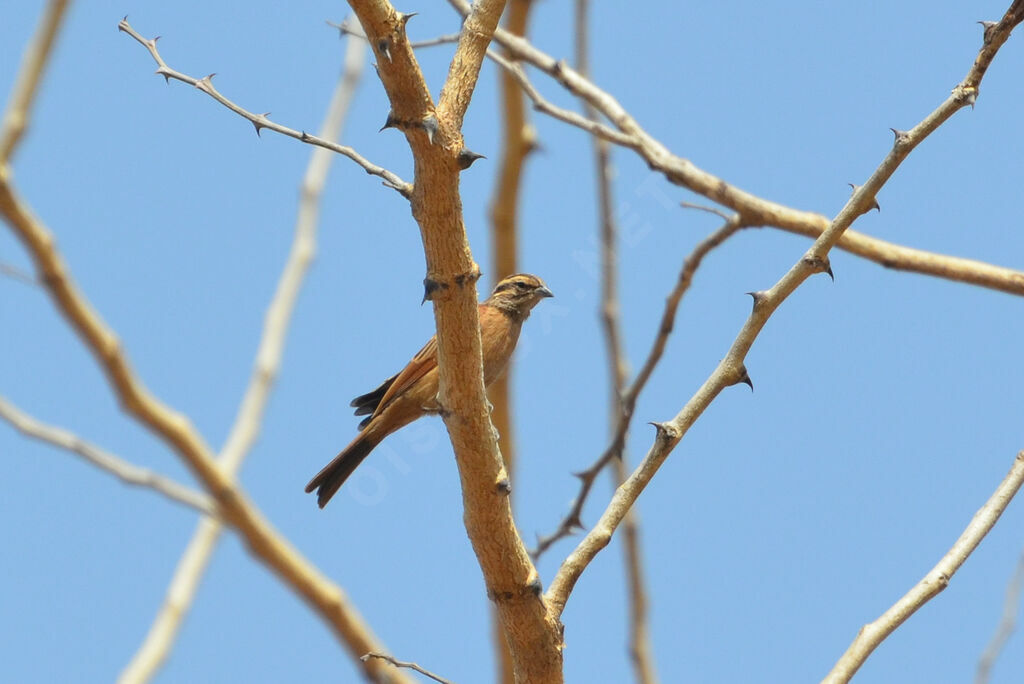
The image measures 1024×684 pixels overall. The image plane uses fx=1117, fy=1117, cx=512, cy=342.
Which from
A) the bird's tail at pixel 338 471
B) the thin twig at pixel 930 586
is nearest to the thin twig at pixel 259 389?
the bird's tail at pixel 338 471

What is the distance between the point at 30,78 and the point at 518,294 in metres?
3.61

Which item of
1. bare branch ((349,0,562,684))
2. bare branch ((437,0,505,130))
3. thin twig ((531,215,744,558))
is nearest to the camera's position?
bare branch ((349,0,562,684))

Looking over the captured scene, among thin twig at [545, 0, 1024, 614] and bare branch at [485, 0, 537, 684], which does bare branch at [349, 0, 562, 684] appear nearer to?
thin twig at [545, 0, 1024, 614]

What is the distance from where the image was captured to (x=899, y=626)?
3959 millimetres

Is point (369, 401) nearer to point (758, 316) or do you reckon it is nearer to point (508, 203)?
point (508, 203)

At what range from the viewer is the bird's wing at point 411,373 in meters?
7.21

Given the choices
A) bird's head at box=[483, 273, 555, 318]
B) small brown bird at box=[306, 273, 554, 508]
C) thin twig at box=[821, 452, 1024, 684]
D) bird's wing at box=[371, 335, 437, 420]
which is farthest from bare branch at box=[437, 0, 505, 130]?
bird's head at box=[483, 273, 555, 318]

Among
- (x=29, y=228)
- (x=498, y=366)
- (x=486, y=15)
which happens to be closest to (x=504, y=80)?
(x=498, y=366)

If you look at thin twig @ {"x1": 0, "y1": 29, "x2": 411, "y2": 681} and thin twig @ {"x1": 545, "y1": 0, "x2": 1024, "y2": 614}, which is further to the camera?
thin twig @ {"x1": 0, "y1": 29, "x2": 411, "y2": 681}

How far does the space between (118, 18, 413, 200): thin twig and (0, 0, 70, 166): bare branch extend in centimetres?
196

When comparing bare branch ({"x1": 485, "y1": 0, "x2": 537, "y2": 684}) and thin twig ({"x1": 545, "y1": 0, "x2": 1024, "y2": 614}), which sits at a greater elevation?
bare branch ({"x1": 485, "y1": 0, "x2": 537, "y2": 684})

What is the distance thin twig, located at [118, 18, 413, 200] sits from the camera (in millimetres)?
3693

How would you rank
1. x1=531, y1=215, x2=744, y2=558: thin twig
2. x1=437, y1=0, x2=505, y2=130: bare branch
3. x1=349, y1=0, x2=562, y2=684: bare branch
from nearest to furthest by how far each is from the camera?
x1=349, y1=0, x2=562, y2=684: bare branch
x1=437, y1=0, x2=505, y2=130: bare branch
x1=531, y1=215, x2=744, y2=558: thin twig

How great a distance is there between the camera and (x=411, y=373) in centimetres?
726
